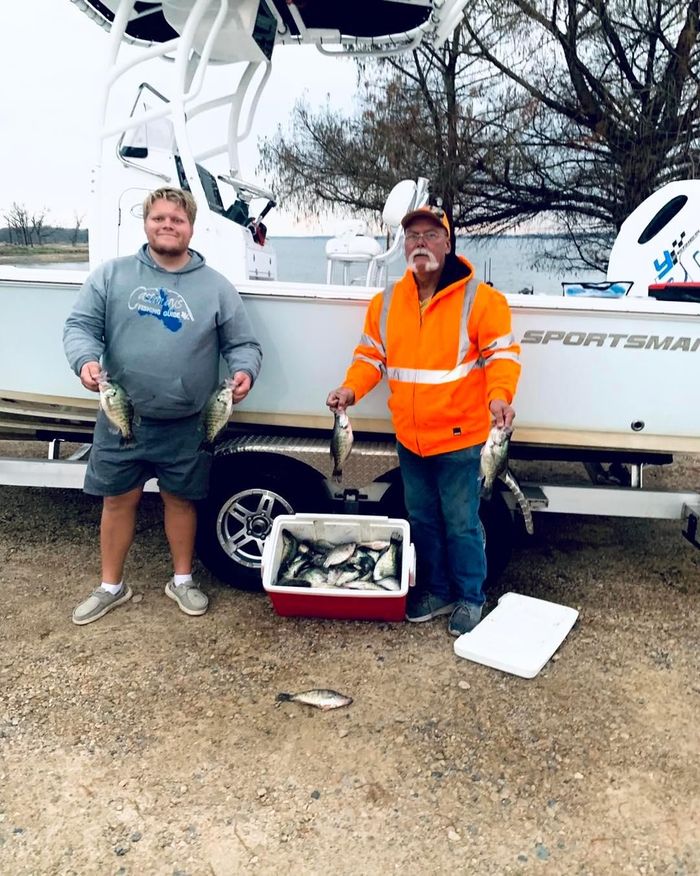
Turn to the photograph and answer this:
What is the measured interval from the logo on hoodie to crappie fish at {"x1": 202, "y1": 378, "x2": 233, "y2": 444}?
38cm

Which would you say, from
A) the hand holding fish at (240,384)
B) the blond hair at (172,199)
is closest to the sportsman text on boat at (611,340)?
the hand holding fish at (240,384)

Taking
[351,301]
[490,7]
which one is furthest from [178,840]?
[490,7]

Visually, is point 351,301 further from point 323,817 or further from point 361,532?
point 323,817

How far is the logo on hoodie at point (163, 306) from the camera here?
310 centimetres

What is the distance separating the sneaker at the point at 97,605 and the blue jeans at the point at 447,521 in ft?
4.99

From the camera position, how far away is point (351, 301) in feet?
10.9

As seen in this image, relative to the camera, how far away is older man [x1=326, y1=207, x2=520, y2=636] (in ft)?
9.71

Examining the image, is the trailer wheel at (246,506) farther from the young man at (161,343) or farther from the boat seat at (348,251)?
the boat seat at (348,251)

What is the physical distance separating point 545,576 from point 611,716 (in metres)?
1.31

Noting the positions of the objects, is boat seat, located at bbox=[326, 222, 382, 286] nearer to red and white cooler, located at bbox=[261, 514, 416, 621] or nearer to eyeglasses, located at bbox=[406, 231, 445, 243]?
eyeglasses, located at bbox=[406, 231, 445, 243]

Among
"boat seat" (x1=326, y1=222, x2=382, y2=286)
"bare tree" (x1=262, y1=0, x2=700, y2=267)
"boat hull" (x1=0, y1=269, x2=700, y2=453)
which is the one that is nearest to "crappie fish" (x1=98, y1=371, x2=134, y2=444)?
"boat hull" (x1=0, y1=269, x2=700, y2=453)

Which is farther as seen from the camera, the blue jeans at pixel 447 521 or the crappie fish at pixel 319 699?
the blue jeans at pixel 447 521

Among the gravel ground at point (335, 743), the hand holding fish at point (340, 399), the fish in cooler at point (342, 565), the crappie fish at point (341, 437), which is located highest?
the hand holding fish at point (340, 399)

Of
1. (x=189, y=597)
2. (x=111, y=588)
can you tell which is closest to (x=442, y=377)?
(x=189, y=597)
